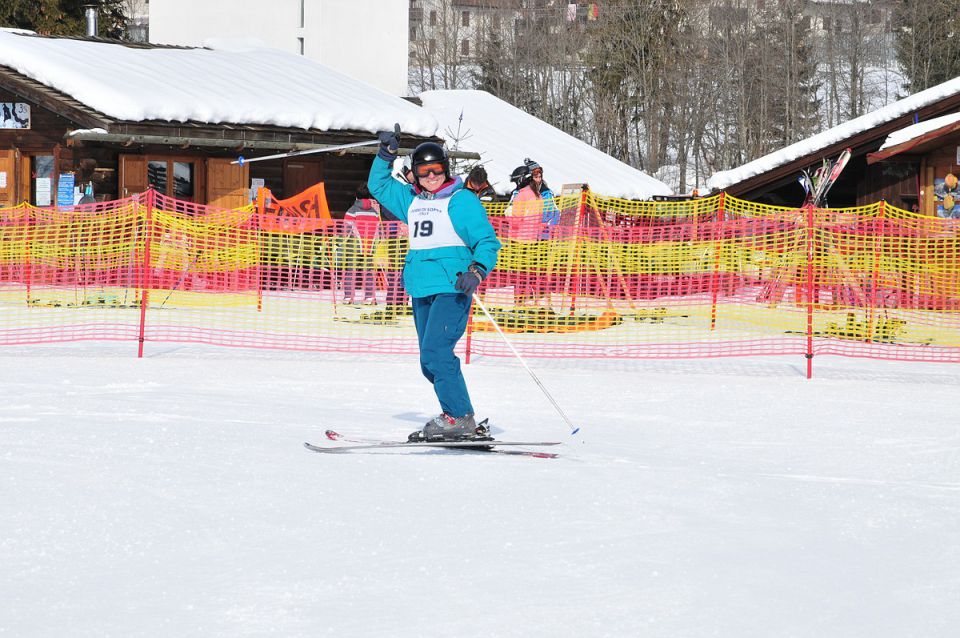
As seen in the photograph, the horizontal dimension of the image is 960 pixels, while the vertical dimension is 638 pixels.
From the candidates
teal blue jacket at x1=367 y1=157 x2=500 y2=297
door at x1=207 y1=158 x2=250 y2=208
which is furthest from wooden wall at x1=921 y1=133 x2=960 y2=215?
teal blue jacket at x1=367 y1=157 x2=500 y2=297

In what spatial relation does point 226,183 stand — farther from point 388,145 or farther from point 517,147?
point 388,145

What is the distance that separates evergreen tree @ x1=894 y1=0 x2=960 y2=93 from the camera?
63594 millimetres

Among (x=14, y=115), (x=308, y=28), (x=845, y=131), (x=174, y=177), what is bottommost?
(x=174, y=177)

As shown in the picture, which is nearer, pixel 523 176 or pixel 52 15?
pixel 523 176

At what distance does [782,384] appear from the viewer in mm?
11875

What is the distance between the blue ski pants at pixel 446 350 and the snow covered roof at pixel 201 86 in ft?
54.3

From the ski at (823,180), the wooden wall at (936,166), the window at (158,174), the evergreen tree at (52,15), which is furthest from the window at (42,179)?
the evergreen tree at (52,15)

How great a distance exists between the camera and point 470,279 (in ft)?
25.8

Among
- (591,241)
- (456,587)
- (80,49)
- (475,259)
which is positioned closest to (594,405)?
(475,259)

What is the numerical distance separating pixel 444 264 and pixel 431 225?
250 millimetres

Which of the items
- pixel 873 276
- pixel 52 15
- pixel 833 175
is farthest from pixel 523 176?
pixel 52 15

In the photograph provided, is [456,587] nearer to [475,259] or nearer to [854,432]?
[475,259]

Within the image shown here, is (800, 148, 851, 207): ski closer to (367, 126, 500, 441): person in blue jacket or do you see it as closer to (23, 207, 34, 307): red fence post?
(23, 207, 34, 307): red fence post

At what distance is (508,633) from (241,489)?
8.07 ft
